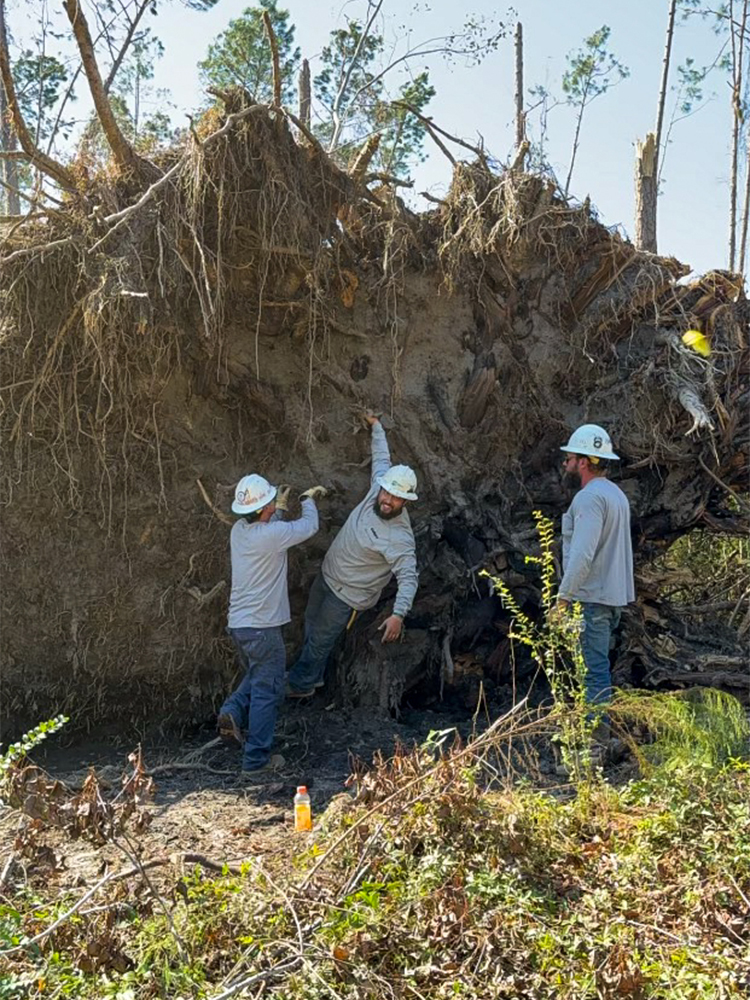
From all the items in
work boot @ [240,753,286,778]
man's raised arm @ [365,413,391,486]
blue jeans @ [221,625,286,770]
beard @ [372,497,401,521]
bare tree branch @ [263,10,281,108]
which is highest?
bare tree branch @ [263,10,281,108]

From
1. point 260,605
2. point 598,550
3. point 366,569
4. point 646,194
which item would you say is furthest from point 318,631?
point 646,194

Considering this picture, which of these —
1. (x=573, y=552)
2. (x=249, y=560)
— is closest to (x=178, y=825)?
(x=249, y=560)

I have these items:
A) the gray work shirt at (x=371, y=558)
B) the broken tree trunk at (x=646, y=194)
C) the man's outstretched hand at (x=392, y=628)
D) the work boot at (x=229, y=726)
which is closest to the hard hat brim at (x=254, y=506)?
the gray work shirt at (x=371, y=558)

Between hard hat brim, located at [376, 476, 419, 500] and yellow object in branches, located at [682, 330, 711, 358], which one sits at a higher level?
yellow object in branches, located at [682, 330, 711, 358]

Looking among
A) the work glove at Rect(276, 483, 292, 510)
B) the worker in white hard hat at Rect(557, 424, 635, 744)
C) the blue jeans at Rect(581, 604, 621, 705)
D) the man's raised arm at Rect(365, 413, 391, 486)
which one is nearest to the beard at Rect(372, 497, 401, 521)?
the man's raised arm at Rect(365, 413, 391, 486)

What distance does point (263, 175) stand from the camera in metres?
6.58

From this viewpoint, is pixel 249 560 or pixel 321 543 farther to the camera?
pixel 321 543

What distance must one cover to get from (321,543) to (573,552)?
2287 millimetres

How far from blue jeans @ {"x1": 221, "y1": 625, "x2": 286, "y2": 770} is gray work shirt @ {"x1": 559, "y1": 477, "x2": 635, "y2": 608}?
6.47 ft

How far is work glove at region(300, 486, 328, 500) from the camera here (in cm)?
683

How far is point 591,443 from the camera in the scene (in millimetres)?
6328

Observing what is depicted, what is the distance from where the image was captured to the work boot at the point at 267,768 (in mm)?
6109

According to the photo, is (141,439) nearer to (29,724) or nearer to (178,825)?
(29,724)

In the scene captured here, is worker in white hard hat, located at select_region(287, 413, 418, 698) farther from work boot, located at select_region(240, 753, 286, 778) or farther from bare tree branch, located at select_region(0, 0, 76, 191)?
bare tree branch, located at select_region(0, 0, 76, 191)
